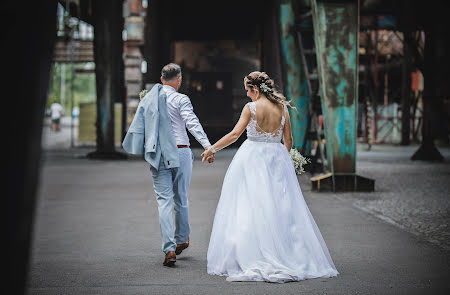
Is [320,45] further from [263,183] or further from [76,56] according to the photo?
[76,56]

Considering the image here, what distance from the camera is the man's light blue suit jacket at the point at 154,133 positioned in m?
6.33

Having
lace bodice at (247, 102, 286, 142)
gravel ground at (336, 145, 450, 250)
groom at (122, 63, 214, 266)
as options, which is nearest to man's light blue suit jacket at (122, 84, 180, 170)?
groom at (122, 63, 214, 266)

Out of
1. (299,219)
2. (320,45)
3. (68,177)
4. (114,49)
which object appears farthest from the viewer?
(114,49)

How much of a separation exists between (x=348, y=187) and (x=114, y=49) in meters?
12.2

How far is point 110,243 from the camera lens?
736 cm

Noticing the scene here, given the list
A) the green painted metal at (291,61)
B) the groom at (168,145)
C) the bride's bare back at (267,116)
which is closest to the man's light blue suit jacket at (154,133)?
the groom at (168,145)

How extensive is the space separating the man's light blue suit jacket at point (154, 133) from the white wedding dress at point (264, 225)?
658 mm

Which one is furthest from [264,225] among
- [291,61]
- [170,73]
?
[291,61]

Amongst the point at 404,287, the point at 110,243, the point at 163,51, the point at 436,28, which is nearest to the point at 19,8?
the point at 404,287

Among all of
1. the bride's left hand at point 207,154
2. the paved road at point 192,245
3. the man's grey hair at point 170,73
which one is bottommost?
the paved road at point 192,245

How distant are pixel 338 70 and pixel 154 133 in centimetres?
678

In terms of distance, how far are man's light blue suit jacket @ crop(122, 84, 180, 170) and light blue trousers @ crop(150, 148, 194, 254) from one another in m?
A: 0.11

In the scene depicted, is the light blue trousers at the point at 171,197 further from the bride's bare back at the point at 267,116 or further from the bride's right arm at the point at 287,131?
the bride's right arm at the point at 287,131

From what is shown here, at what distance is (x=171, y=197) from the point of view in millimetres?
6398
